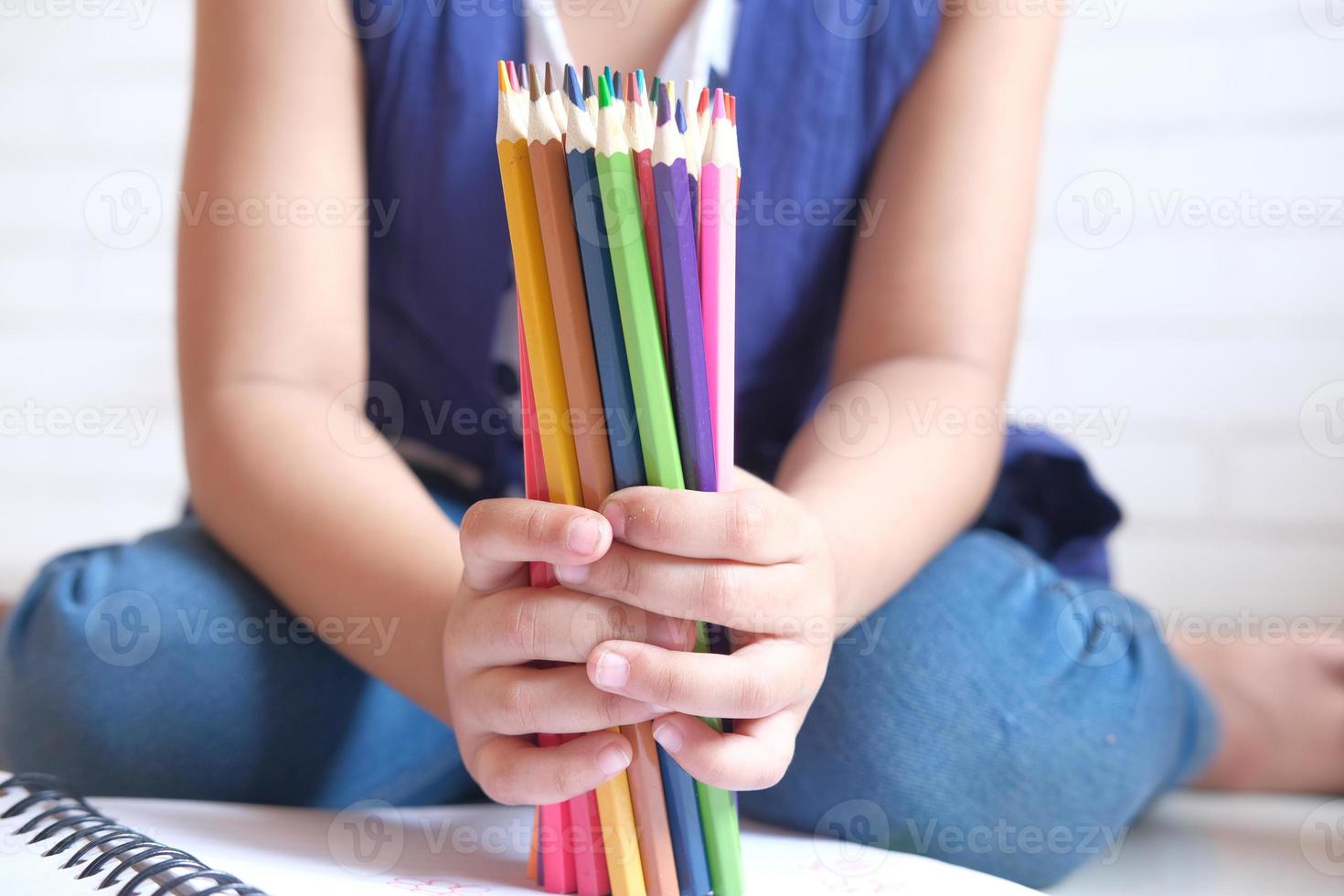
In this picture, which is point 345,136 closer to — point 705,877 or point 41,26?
point 705,877

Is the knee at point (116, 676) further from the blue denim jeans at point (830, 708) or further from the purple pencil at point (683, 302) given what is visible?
the purple pencil at point (683, 302)

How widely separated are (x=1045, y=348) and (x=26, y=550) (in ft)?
3.42

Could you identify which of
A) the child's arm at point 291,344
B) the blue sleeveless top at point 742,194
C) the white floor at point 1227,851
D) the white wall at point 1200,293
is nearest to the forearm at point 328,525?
the child's arm at point 291,344

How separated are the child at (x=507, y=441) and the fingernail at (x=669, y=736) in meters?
0.08

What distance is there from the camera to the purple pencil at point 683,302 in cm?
30

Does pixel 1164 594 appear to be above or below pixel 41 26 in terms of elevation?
below

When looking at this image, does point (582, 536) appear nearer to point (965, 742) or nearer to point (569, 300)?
point (569, 300)

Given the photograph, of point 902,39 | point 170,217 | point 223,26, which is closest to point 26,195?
point 170,217

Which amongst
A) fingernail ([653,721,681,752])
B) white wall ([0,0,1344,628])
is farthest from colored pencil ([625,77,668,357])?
white wall ([0,0,1344,628])

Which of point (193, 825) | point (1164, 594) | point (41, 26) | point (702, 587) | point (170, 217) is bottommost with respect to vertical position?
point (1164, 594)

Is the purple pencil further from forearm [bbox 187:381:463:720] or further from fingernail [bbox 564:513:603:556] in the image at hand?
forearm [bbox 187:381:463:720]

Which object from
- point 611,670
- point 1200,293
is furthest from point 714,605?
point 1200,293

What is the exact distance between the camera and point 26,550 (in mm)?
1227

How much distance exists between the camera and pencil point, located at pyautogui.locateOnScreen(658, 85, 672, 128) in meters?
0.31
